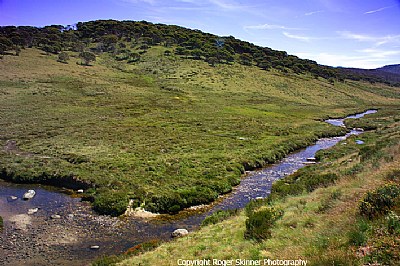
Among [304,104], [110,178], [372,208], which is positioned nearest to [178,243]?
[372,208]

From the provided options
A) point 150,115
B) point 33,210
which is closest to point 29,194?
point 33,210

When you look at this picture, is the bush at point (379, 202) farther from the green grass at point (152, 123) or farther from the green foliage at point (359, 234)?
the green grass at point (152, 123)

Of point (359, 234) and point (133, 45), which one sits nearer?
point (359, 234)

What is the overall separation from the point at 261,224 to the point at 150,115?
47733mm

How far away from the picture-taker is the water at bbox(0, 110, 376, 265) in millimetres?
16266

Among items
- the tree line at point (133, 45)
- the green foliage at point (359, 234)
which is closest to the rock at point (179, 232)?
the green foliage at point (359, 234)

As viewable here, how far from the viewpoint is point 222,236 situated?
13859mm

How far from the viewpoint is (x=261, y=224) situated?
511 inches

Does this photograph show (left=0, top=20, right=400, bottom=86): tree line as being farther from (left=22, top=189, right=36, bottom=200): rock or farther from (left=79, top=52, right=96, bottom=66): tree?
(left=22, top=189, right=36, bottom=200): rock

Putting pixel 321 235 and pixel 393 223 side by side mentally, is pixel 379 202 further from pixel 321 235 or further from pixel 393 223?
pixel 321 235

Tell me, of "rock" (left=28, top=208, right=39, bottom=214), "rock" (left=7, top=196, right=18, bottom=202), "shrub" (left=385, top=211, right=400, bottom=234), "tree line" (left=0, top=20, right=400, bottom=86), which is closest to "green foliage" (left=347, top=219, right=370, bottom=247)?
"shrub" (left=385, top=211, right=400, bottom=234)

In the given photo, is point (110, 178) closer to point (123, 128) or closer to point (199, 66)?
point (123, 128)

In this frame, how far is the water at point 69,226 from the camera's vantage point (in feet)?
53.4

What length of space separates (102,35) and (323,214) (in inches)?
6422
